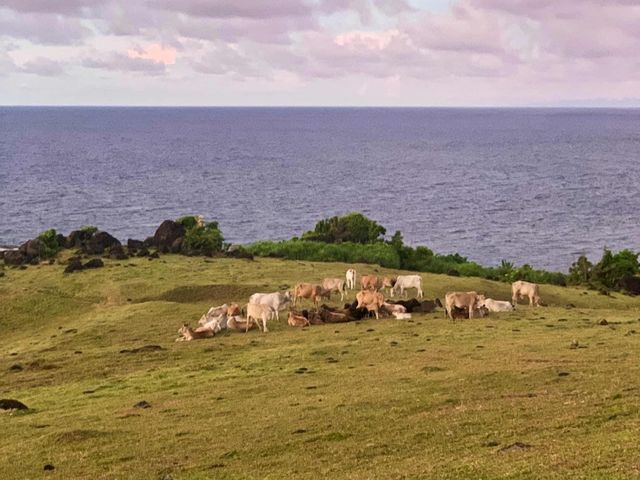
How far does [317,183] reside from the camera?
16825cm

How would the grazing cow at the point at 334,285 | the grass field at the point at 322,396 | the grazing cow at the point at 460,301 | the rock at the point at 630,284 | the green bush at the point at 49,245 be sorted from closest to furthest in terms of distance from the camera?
the grass field at the point at 322,396 → the grazing cow at the point at 460,301 → the grazing cow at the point at 334,285 → the rock at the point at 630,284 → the green bush at the point at 49,245

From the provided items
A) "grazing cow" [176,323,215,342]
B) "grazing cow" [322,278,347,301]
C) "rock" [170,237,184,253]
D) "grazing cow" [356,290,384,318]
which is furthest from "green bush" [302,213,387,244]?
"grazing cow" [176,323,215,342]

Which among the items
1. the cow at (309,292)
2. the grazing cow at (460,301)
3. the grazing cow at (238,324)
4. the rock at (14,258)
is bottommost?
the rock at (14,258)

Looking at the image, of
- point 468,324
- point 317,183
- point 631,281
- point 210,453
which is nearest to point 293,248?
point 631,281

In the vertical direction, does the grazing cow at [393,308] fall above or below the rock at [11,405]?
above

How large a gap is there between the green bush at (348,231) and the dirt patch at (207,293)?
26.6 metres

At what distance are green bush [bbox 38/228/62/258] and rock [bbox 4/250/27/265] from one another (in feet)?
5.06

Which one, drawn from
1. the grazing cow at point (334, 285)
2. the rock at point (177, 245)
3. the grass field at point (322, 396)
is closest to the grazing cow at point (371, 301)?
the grass field at point (322, 396)

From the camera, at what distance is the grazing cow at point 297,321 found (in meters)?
39.9

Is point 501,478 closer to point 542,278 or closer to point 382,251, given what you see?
point 542,278

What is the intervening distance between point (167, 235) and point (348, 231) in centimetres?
1674

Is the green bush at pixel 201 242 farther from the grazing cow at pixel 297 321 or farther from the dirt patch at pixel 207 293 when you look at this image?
the grazing cow at pixel 297 321

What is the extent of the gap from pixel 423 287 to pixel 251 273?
454 inches

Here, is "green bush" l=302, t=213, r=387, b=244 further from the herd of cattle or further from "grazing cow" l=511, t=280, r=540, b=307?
the herd of cattle
